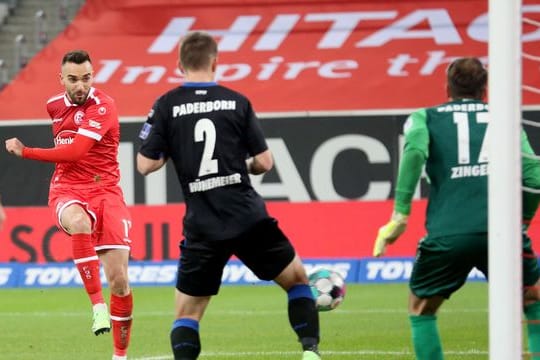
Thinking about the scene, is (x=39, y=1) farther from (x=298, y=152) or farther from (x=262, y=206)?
(x=262, y=206)

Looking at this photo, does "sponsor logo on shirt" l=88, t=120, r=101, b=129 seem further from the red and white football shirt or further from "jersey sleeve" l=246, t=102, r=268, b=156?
"jersey sleeve" l=246, t=102, r=268, b=156

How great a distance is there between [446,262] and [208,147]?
1.42 m

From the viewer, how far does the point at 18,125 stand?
18531mm

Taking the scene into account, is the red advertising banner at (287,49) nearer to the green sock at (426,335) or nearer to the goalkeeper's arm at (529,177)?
the goalkeeper's arm at (529,177)

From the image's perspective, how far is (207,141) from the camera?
712 centimetres

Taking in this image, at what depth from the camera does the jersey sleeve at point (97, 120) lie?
9.39m

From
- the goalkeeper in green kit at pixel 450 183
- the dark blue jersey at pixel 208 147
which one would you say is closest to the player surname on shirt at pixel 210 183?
the dark blue jersey at pixel 208 147

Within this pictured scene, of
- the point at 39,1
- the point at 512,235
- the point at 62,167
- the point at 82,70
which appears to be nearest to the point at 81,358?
the point at 62,167

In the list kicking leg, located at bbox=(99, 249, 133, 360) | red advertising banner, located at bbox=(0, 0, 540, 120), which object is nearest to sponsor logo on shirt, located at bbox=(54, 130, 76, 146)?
kicking leg, located at bbox=(99, 249, 133, 360)

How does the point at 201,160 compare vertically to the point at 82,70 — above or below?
below

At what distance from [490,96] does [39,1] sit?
18.3 metres

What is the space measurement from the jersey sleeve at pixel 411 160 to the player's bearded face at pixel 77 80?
3094 mm

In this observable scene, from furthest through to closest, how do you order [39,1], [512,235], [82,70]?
1. [39,1]
2. [82,70]
3. [512,235]

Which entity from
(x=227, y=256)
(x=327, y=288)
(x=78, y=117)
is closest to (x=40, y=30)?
(x=78, y=117)
